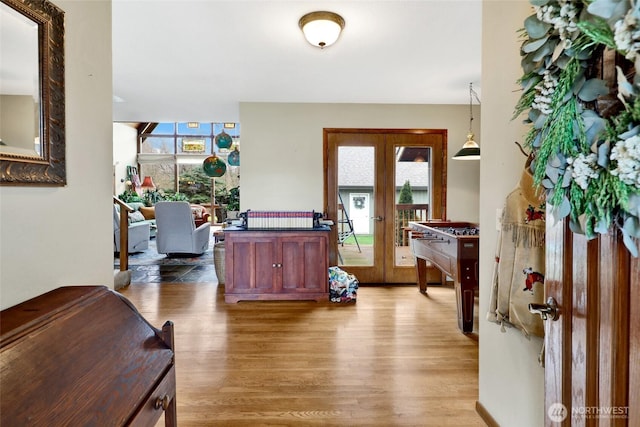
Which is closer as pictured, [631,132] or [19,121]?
[631,132]

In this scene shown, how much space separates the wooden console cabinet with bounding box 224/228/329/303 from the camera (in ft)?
11.9

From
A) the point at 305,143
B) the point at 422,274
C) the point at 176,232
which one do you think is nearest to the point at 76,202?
the point at 305,143

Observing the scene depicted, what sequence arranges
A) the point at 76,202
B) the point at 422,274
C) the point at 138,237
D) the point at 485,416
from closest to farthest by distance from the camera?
the point at 76,202 < the point at 485,416 < the point at 422,274 < the point at 138,237

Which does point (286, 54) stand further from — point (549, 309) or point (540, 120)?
point (549, 309)

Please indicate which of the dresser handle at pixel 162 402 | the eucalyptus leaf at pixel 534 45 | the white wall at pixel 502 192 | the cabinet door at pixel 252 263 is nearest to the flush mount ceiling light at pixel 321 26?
the white wall at pixel 502 192

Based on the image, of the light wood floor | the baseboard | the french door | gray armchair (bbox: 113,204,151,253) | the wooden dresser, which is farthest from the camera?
gray armchair (bbox: 113,204,151,253)

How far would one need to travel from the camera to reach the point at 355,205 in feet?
14.4

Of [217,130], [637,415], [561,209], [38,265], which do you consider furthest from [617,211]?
[217,130]

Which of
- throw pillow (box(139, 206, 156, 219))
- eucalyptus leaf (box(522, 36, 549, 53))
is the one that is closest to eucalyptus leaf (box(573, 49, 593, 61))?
eucalyptus leaf (box(522, 36, 549, 53))

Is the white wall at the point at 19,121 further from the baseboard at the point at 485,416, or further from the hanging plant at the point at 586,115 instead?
the baseboard at the point at 485,416

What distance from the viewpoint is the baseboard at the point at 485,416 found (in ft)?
5.47

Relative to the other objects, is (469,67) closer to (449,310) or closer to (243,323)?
(449,310)

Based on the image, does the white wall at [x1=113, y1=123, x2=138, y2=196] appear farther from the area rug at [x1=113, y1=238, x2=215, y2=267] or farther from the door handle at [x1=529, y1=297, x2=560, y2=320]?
the door handle at [x1=529, y1=297, x2=560, y2=320]

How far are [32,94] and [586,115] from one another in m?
1.60
